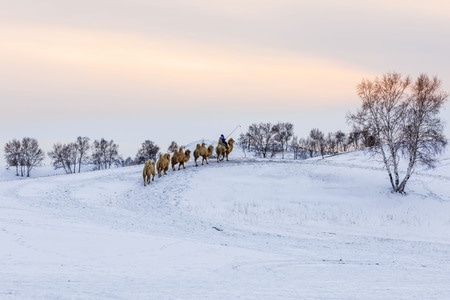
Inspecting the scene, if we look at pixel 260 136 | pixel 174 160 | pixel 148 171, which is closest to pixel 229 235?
pixel 148 171

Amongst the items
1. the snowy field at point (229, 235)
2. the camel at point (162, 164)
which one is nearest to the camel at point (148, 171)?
the snowy field at point (229, 235)

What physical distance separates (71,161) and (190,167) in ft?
315

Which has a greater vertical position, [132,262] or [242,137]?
[242,137]

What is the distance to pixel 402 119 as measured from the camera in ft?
117

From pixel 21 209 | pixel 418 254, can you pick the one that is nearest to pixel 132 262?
pixel 418 254

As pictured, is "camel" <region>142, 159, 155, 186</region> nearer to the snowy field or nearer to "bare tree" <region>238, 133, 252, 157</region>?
the snowy field

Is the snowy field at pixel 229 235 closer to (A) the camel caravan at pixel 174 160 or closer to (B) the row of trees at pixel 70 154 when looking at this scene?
(A) the camel caravan at pixel 174 160

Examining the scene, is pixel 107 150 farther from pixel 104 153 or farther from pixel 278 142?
pixel 278 142

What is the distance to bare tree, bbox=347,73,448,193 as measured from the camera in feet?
115

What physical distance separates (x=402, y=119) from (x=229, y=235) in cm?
2064

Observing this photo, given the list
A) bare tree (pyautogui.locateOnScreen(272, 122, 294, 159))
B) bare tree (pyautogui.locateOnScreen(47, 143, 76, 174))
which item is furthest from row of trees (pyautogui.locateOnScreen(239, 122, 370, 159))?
bare tree (pyautogui.locateOnScreen(47, 143, 76, 174))

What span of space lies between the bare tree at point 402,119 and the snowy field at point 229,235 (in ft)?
8.81

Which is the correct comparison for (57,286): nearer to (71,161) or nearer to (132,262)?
(132,262)

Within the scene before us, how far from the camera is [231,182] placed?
35.5m
